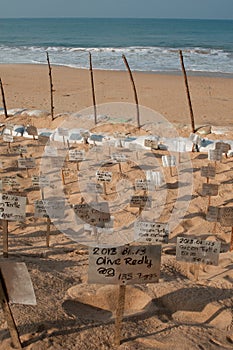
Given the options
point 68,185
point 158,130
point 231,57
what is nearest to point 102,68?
point 231,57

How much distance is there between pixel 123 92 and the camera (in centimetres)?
1922

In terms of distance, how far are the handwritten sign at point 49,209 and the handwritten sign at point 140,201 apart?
1062 millimetres

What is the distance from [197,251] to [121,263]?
133 centimetres

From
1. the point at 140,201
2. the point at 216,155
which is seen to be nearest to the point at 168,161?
the point at 216,155

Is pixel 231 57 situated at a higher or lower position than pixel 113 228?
higher

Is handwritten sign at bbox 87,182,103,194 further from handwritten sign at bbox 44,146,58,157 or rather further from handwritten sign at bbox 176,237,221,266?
handwritten sign at bbox 176,237,221,266

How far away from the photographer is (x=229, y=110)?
627 inches

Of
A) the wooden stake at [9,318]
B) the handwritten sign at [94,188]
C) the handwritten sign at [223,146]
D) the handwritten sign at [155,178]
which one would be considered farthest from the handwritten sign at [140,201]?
the wooden stake at [9,318]

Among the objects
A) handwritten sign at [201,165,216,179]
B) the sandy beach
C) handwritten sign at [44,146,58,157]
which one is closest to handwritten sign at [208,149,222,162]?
handwritten sign at [201,165,216,179]

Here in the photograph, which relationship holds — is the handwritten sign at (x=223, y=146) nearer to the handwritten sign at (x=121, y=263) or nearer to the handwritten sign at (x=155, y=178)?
the handwritten sign at (x=155, y=178)

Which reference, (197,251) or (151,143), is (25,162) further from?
(197,251)

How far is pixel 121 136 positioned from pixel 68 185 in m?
2.61

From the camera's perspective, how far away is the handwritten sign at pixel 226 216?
223 inches

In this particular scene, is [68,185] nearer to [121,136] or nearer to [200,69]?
[121,136]
